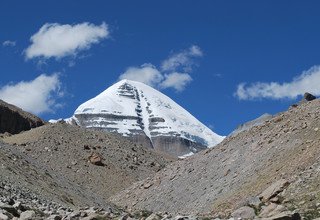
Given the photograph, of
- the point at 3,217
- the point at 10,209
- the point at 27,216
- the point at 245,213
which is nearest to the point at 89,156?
the point at 245,213

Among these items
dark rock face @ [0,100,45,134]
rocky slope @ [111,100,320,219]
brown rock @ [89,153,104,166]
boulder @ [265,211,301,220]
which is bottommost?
boulder @ [265,211,301,220]

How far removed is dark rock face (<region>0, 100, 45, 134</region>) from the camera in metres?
185

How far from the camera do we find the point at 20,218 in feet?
76.3

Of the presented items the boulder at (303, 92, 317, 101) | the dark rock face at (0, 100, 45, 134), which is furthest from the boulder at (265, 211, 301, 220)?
the dark rock face at (0, 100, 45, 134)

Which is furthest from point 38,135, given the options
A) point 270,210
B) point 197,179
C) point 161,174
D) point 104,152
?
point 270,210

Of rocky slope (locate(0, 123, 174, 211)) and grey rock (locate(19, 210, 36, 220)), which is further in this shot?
rocky slope (locate(0, 123, 174, 211))

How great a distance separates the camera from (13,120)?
7466 inches

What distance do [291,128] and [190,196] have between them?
33.0 ft

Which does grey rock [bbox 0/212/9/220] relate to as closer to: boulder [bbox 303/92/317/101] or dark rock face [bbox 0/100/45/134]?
boulder [bbox 303/92/317/101]

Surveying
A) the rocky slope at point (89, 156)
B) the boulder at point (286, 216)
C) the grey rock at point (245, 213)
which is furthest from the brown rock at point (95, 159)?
the boulder at point (286, 216)

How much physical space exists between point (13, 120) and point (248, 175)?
490ft

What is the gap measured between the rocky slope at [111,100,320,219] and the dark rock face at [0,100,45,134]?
4909 inches

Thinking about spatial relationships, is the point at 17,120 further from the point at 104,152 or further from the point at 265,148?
the point at 265,148

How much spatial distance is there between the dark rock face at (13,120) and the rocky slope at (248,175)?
12468 centimetres
